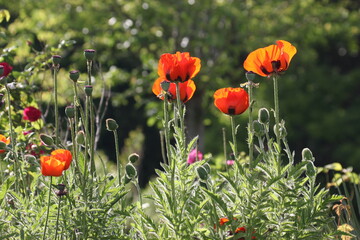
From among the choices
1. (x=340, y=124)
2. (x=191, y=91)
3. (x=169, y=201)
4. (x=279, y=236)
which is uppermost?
(x=191, y=91)

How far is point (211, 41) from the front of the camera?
395 inches

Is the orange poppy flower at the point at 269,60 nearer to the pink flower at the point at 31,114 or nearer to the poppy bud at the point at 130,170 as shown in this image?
the poppy bud at the point at 130,170

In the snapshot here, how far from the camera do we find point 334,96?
1397 centimetres

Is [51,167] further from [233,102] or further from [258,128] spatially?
[258,128]

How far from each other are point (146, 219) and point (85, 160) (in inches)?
10.9

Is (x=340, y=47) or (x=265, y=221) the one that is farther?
(x=340, y=47)

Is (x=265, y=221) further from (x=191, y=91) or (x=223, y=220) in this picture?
(x=191, y=91)

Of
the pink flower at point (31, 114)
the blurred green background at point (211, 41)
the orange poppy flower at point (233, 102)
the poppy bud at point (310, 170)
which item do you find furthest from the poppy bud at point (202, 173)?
the blurred green background at point (211, 41)

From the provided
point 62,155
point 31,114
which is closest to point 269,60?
point 62,155

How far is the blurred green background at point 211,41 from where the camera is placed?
10.8m

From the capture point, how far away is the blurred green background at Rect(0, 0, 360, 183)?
1076 cm

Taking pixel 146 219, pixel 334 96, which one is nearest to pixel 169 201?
pixel 146 219

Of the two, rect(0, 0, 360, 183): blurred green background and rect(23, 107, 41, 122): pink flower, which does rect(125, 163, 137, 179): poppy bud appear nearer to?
rect(23, 107, 41, 122): pink flower

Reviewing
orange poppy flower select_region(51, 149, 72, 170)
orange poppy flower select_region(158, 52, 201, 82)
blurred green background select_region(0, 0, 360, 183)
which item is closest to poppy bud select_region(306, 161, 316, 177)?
orange poppy flower select_region(158, 52, 201, 82)
